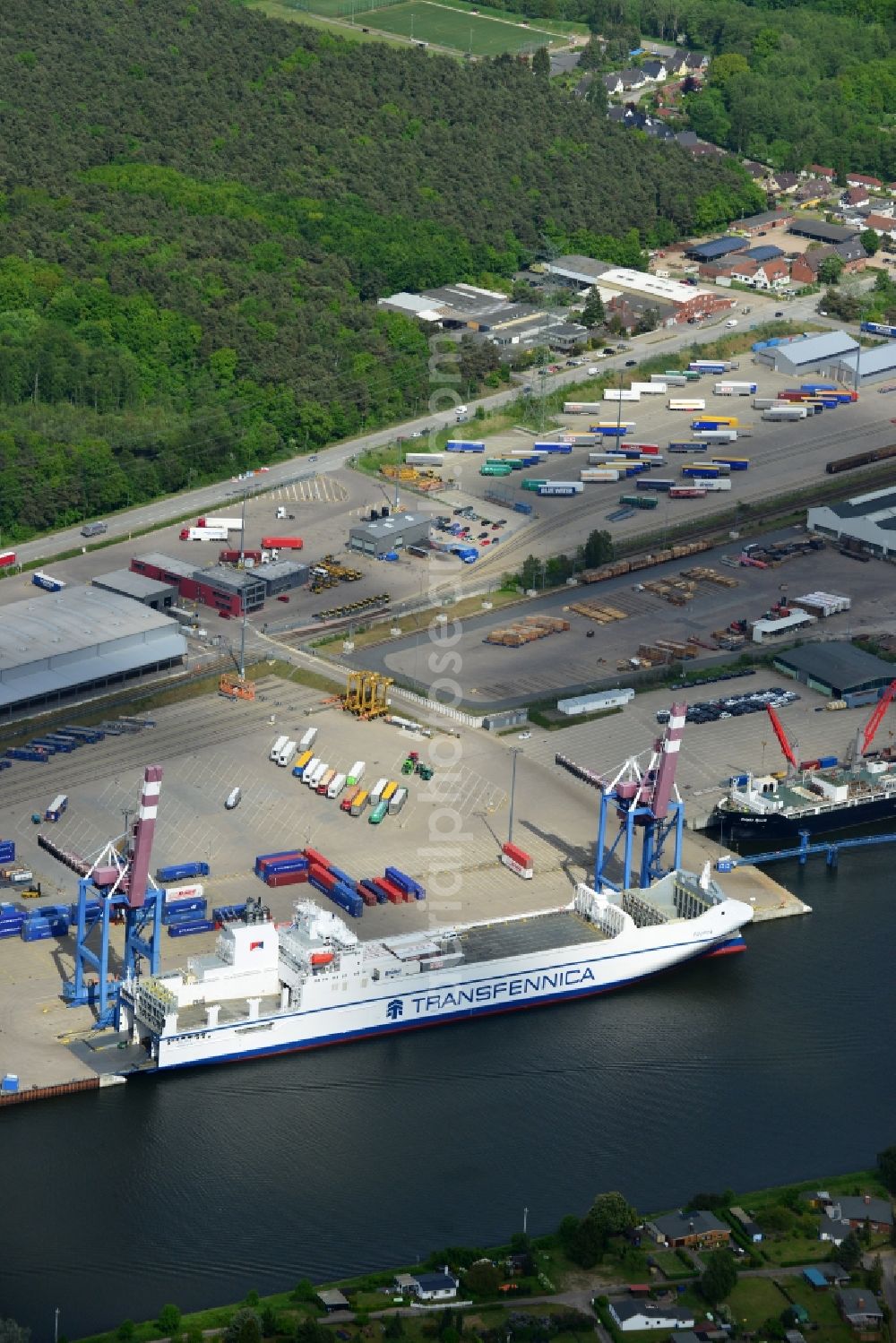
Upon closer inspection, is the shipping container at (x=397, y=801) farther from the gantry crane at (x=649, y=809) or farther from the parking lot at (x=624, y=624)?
the parking lot at (x=624, y=624)

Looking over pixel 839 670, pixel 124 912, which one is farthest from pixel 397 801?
pixel 839 670

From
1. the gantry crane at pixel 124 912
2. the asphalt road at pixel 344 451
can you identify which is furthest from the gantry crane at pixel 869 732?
the asphalt road at pixel 344 451

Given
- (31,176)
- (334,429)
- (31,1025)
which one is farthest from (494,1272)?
(31,176)

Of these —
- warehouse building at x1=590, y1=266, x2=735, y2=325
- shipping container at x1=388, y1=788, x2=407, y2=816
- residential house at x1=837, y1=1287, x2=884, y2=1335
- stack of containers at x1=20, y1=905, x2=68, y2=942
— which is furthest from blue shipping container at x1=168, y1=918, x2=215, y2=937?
warehouse building at x1=590, y1=266, x2=735, y2=325

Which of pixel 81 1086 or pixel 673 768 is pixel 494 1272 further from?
pixel 673 768

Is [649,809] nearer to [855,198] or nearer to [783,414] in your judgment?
[783,414]

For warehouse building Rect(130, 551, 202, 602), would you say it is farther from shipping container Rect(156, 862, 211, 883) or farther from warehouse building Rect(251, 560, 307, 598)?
shipping container Rect(156, 862, 211, 883)
